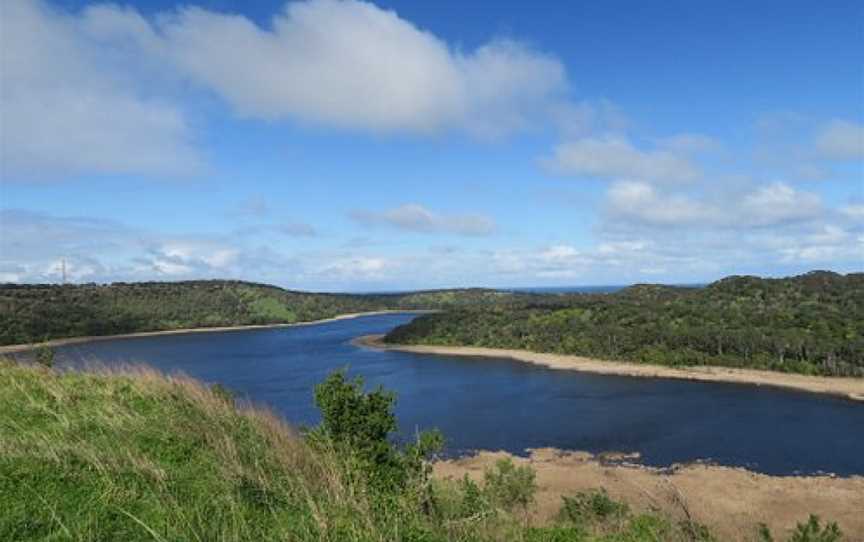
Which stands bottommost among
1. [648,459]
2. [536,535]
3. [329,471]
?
[648,459]

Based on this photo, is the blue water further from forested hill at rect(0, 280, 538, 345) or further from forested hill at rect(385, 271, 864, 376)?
forested hill at rect(0, 280, 538, 345)

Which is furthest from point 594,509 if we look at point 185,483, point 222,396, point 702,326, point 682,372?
point 702,326

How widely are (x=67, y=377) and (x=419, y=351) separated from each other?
116m

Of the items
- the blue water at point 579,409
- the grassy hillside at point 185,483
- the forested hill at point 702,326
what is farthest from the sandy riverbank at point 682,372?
the grassy hillside at point 185,483

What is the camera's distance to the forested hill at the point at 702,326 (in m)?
91.7

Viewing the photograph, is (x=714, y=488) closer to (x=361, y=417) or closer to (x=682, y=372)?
(x=361, y=417)

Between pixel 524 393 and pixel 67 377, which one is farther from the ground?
pixel 67 377

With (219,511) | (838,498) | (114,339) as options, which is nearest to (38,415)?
(219,511)

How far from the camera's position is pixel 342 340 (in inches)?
5886

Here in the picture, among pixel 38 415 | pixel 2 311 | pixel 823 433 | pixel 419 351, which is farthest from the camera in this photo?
pixel 2 311

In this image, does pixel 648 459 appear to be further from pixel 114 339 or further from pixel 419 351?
pixel 114 339

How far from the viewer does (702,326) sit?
10894cm

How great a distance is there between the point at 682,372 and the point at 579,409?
30.6m

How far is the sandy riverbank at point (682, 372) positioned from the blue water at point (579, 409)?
3248mm
